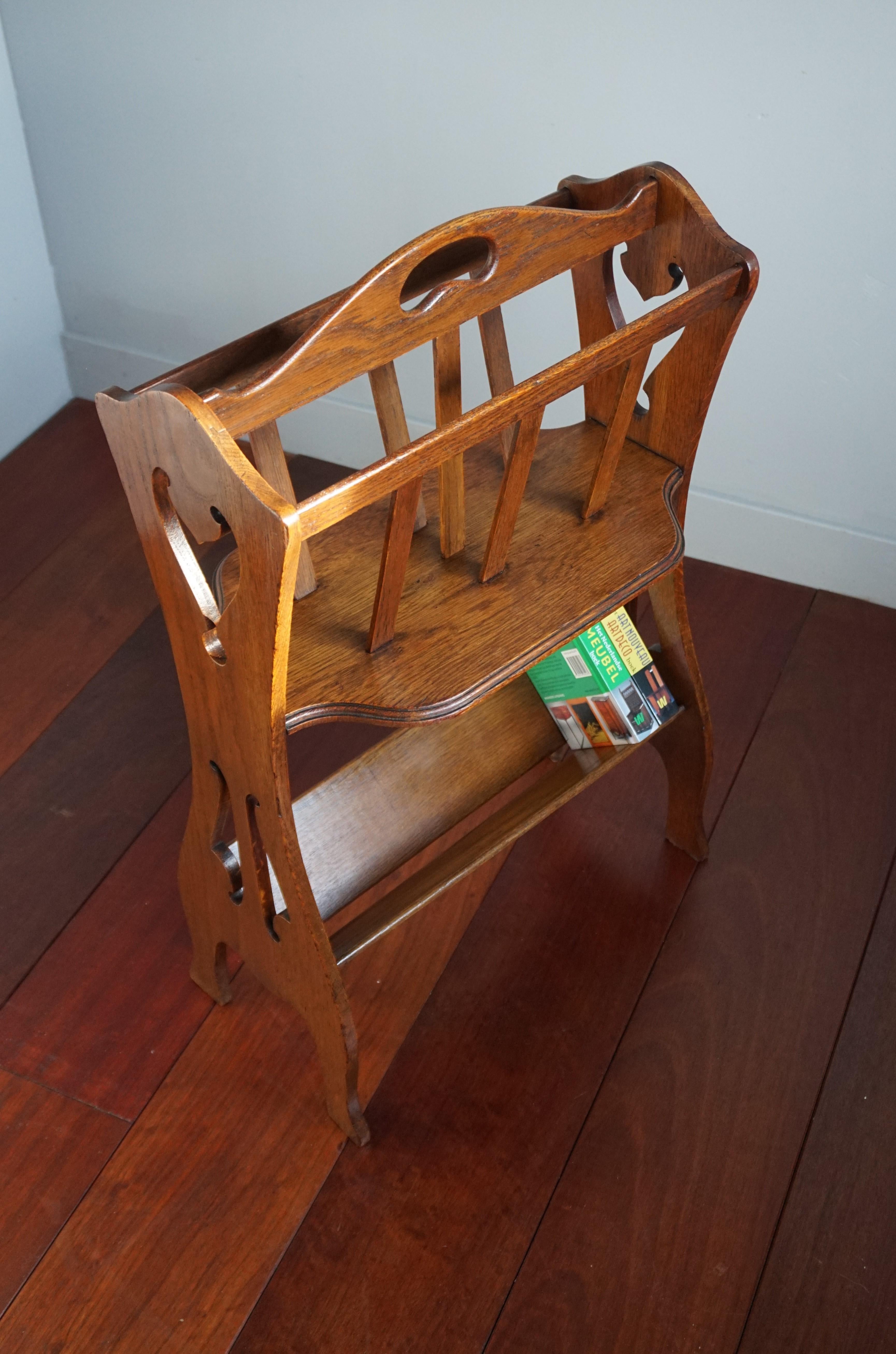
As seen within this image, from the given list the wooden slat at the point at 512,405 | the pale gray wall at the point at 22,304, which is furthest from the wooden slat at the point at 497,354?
the pale gray wall at the point at 22,304

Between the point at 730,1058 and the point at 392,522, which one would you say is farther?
the point at 730,1058

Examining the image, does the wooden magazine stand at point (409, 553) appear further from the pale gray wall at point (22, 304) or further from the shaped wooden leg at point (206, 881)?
the pale gray wall at point (22, 304)

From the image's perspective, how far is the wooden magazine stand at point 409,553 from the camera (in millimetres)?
982

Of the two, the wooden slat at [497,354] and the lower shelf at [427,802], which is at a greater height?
the wooden slat at [497,354]

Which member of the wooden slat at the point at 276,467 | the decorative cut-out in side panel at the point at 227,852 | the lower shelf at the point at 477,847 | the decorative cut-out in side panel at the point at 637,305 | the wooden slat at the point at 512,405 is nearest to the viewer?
the wooden slat at the point at 512,405

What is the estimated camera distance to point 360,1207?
135 cm

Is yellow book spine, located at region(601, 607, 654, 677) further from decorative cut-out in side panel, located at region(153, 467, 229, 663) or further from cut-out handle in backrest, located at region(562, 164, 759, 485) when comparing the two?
decorative cut-out in side panel, located at region(153, 467, 229, 663)

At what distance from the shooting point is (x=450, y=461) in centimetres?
119

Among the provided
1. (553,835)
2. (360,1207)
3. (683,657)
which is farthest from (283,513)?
(553,835)

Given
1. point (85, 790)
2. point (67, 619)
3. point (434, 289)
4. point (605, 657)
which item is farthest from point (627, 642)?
point (67, 619)

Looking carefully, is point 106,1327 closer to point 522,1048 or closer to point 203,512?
point 522,1048

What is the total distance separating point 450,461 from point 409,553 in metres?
0.10

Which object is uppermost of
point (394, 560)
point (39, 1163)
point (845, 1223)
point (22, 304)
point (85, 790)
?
point (394, 560)

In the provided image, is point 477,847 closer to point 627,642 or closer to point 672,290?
point 627,642
